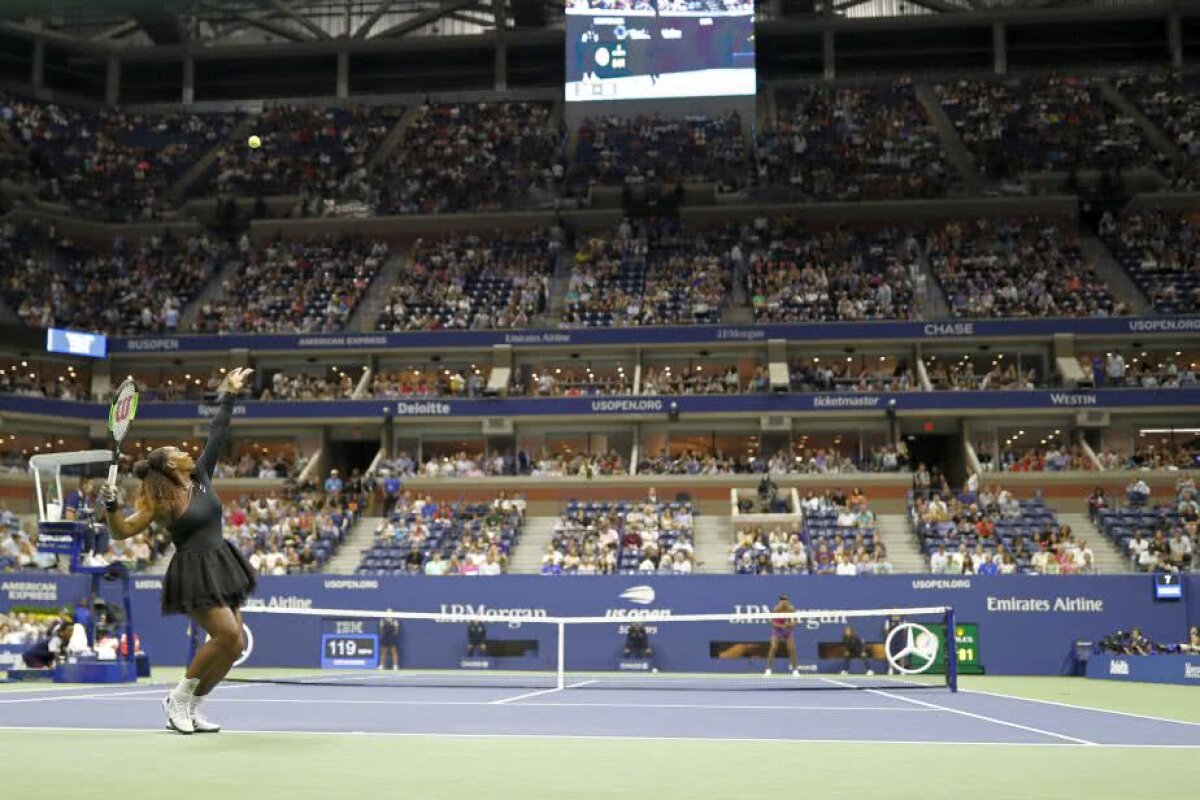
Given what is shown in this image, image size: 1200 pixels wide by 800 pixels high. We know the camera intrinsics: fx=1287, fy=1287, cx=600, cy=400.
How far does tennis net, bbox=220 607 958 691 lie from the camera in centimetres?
2822

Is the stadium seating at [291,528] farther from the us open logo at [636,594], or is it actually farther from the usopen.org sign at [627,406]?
the us open logo at [636,594]

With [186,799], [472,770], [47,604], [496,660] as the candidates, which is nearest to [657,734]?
[472,770]

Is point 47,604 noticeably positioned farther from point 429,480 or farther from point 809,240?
point 809,240

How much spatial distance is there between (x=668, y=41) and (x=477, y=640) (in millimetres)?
28347

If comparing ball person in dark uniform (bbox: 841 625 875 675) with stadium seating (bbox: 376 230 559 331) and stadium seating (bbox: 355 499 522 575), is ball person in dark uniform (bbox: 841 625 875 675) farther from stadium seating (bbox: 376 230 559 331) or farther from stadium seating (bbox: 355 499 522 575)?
stadium seating (bbox: 376 230 559 331)

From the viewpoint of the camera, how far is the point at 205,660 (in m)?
8.95

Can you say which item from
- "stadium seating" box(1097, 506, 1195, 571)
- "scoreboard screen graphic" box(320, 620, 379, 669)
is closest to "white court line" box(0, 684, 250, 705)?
"scoreboard screen graphic" box(320, 620, 379, 669)

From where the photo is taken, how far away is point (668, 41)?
1956 inches

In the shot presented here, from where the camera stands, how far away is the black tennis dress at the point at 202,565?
890 cm

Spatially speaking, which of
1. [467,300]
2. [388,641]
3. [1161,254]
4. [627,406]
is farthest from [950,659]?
[1161,254]

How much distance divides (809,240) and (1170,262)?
42.3 ft

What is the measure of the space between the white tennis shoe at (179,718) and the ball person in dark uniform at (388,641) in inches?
828

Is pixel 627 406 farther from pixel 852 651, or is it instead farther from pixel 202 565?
pixel 202 565

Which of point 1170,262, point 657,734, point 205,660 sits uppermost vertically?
point 1170,262
